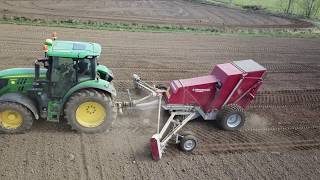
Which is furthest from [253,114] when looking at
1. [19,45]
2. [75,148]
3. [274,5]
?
[274,5]

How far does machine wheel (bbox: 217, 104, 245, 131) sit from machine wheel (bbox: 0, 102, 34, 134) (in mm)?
4474

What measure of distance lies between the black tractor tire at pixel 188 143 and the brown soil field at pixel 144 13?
46.7ft

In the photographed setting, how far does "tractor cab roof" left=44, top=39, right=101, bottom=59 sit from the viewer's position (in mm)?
8523

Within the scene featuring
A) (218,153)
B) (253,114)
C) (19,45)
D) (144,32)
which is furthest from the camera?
(144,32)

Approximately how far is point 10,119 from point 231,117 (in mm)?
5179

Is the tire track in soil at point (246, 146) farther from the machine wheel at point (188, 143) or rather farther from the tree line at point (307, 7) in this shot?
the tree line at point (307, 7)

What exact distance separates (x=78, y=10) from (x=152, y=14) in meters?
4.50

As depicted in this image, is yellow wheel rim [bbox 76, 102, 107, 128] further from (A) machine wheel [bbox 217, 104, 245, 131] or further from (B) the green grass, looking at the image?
(B) the green grass

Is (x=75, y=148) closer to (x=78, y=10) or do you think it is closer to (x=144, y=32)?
(x=144, y=32)

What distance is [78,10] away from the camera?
23953 millimetres

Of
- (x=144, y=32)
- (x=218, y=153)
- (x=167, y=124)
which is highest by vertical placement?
(x=144, y=32)

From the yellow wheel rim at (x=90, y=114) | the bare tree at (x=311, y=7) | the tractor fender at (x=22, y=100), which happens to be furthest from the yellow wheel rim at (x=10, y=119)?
the bare tree at (x=311, y=7)

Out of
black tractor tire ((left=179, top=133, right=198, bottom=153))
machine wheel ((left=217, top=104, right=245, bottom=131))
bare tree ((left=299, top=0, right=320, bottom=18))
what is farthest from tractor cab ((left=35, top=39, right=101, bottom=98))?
bare tree ((left=299, top=0, right=320, bottom=18))

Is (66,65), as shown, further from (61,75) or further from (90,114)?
(90,114)
